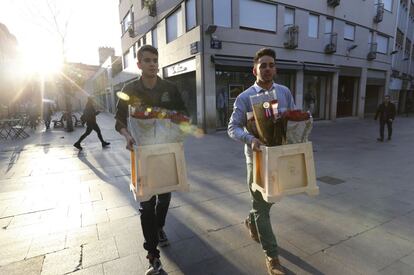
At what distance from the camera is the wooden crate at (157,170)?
208cm

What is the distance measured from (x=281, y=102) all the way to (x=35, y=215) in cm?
374

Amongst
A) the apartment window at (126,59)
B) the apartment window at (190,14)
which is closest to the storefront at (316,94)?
the apartment window at (190,14)

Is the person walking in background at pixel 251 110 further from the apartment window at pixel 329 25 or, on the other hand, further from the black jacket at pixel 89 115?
the apartment window at pixel 329 25

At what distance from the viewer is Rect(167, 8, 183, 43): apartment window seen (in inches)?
520

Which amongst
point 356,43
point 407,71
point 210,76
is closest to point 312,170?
point 210,76

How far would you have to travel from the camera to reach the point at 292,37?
13.5 metres

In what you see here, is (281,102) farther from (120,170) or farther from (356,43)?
(356,43)

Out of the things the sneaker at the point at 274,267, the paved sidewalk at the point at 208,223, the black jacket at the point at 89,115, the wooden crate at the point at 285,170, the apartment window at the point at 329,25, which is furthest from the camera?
the apartment window at the point at 329,25

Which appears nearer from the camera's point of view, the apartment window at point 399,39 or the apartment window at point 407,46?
the apartment window at point 399,39

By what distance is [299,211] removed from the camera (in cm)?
375

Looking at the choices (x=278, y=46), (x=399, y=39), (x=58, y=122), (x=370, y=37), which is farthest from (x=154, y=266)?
(x=399, y=39)

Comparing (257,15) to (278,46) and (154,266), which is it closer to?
(278,46)

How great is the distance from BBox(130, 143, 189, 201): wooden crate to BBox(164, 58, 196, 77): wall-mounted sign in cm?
1060

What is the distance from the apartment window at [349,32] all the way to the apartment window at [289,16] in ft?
17.0
